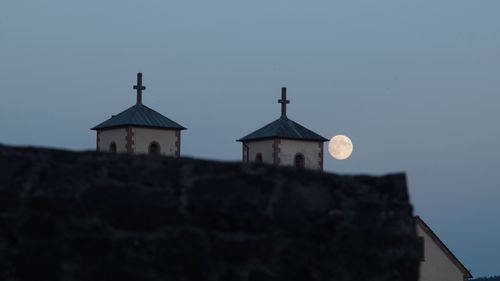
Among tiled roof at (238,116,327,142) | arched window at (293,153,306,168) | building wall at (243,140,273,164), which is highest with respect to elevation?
tiled roof at (238,116,327,142)

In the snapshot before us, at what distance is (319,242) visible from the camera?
496 centimetres

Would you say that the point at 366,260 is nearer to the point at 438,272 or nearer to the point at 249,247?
the point at 249,247

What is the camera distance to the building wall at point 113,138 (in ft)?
176

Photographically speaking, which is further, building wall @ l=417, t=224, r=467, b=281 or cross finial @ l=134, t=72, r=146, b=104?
cross finial @ l=134, t=72, r=146, b=104

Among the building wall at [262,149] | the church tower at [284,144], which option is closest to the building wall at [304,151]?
the church tower at [284,144]

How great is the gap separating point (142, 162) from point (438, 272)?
34926 millimetres

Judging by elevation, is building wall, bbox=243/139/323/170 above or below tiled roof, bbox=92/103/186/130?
below

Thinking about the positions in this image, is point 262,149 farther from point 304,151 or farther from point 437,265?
point 437,265

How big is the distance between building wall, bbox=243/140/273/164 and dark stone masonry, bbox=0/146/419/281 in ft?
162

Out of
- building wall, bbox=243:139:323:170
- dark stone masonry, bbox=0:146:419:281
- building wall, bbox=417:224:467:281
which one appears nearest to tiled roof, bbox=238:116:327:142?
building wall, bbox=243:139:323:170

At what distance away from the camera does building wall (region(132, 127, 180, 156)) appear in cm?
5344

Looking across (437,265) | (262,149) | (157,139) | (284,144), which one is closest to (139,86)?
(157,139)

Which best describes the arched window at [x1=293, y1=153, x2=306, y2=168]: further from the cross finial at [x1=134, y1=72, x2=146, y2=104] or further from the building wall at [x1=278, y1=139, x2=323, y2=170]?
the cross finial at [x1=134, y1=72, x2=146, y2=104]

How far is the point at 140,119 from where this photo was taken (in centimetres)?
5388
